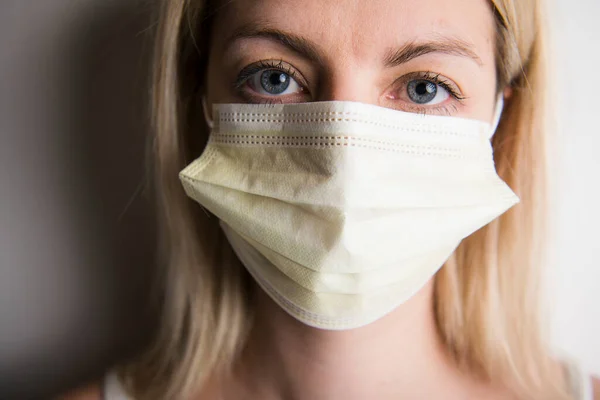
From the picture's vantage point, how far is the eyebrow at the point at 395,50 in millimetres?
891

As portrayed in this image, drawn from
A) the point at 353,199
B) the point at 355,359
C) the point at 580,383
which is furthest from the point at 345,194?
the point at 580,383

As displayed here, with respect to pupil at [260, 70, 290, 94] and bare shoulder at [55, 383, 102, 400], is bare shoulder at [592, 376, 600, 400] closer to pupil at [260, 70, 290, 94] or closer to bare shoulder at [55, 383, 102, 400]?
pupil at [260, 70, 290, 94]

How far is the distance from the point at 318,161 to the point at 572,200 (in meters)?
0.87

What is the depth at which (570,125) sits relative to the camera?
1.32 meters

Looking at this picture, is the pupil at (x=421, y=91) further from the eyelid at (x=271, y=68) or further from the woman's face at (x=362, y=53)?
the eyelid at (x=271, y=68)

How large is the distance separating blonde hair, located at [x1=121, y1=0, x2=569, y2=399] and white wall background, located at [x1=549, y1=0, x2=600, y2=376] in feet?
0.37

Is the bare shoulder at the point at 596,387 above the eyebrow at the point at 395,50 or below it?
below

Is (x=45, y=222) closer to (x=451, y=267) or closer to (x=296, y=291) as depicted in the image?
(x=296, y=291)

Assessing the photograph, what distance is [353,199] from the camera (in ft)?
2.81

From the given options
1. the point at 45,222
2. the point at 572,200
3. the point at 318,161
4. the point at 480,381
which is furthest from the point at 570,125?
the point at 45,222

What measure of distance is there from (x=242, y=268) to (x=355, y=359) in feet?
1.29

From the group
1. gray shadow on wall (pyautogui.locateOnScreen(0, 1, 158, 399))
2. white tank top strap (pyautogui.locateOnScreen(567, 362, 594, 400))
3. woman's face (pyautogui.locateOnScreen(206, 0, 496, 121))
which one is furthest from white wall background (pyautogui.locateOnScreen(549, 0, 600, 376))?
gray shadow on wall (pyautogui.locateOnScreen(0, 1, 158, 399))

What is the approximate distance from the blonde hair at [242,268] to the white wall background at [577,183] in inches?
4.4

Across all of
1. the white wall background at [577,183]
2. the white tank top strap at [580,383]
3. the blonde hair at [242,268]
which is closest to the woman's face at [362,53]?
the blonde hair at [242,268]
